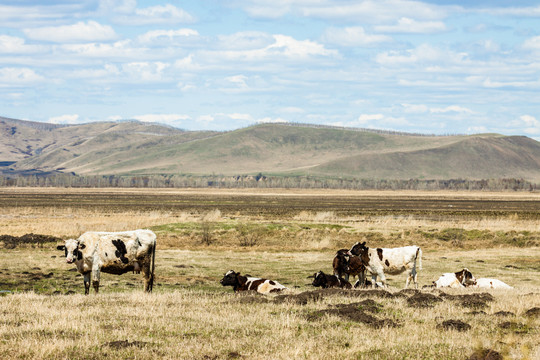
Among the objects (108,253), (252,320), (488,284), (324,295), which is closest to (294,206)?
(488,284)

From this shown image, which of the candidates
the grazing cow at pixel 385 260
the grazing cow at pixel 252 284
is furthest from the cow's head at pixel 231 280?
the grazing cow at pixel 385 260

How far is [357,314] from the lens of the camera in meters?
14.9

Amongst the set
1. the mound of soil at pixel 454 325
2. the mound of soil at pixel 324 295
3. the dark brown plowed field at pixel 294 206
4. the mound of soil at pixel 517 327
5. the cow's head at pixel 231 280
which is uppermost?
the mound of soil at pixel 517 327

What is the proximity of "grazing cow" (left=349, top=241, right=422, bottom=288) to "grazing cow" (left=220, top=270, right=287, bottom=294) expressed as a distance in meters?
4.26

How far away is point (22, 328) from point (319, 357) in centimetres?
658

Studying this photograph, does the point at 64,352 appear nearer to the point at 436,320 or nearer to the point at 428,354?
the point at 428,354

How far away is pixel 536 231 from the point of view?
52.0 meters

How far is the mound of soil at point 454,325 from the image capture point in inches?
526

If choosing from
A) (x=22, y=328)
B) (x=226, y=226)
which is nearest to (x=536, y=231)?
(x=226, y=226)

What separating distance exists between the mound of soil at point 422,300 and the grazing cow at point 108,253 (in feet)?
31.5

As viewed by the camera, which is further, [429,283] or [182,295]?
[429,283]

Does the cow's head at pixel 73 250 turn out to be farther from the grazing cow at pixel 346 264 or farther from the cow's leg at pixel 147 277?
the grazing cow at pixel 346 264

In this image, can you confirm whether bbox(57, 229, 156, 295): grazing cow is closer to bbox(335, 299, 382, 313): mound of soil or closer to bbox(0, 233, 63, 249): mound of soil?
→ bbox(335, 299, 382, 313): mound of soil

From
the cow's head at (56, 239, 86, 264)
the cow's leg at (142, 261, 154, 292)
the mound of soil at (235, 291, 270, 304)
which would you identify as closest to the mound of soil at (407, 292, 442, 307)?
the mound of soil at (235, 291, 270, 304)
